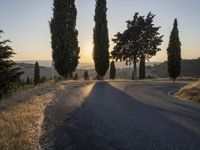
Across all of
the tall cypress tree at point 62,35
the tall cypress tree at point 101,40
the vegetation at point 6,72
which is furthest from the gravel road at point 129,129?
the tall cypress tree at point 101,40

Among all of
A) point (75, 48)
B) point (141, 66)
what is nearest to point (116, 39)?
point (141, 66)

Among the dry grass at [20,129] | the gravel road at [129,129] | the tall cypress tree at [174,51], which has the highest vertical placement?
the tall cypress tree at [174,51]

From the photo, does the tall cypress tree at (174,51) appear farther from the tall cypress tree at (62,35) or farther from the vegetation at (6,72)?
the vegetation at (6,72)

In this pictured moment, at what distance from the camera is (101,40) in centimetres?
5575

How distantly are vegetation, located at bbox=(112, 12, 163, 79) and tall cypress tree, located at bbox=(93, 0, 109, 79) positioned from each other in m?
10.0

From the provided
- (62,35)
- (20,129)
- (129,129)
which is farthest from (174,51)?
(20,129)

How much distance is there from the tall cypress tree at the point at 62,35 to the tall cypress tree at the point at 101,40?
332 inches

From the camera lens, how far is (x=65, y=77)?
49125mm

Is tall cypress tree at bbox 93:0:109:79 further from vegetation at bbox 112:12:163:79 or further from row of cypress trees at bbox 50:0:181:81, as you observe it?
vegetation at bbox 112:12:163:79

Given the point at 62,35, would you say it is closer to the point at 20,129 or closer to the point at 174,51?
the point at 174,51

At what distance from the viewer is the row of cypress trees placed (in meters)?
47.0

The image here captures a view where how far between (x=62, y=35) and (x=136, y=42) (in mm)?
21278

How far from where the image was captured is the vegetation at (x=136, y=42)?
65375 mm

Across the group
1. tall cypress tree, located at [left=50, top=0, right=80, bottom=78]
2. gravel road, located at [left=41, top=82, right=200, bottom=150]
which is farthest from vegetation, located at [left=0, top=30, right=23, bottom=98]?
tall cypress tree, located at [left=50, top=0, right=80, bottom=78]
